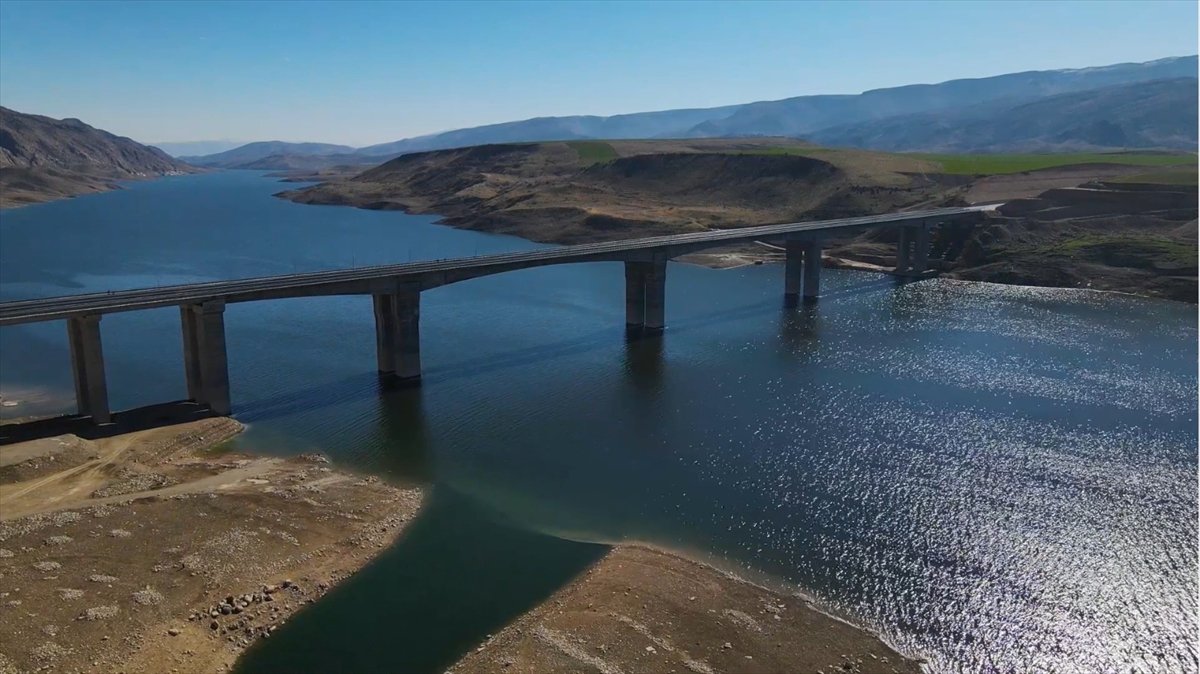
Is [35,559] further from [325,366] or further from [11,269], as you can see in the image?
[11,269]

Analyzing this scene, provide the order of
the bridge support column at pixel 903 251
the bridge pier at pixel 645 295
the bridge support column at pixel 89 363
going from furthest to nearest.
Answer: the bridge support column at pixel 903 251 → the bridge pier at pixel 645 295 → the bridge support column at pixel 89 363

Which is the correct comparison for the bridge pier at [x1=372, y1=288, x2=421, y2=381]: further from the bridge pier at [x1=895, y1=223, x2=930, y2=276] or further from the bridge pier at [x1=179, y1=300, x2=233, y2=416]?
the bridge pier at [x1=895, y1=223, x2=930, y2=276]

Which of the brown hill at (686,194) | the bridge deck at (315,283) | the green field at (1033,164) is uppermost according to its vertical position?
the green field at (1033,164)

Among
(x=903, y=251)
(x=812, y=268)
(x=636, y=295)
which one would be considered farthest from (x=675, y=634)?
(x=903, y=251)

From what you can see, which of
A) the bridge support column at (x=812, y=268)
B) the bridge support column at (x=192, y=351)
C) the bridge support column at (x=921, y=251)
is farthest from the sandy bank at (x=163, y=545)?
the bridge support column at (x=921, y=251)

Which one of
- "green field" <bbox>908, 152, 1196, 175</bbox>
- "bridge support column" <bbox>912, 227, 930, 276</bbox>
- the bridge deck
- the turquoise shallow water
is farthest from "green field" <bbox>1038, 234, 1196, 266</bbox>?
the bridge deck

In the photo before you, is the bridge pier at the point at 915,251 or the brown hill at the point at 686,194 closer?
the bridge pier at the point at 915,251

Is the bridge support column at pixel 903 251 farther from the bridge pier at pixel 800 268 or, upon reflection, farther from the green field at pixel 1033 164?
the green field at pixel 1033 164
